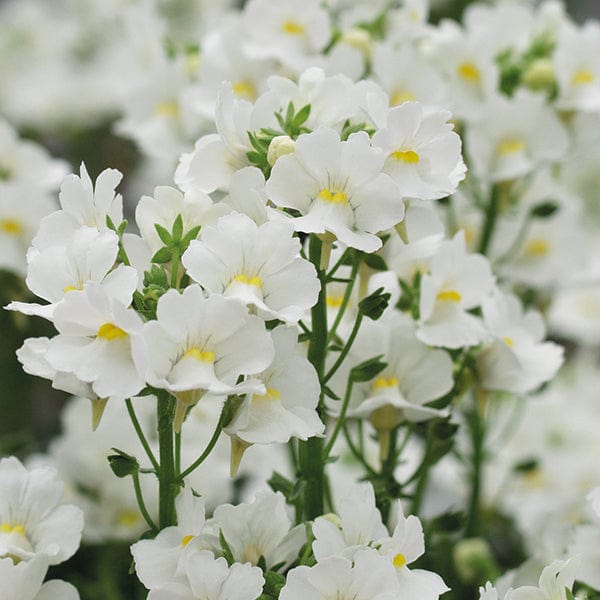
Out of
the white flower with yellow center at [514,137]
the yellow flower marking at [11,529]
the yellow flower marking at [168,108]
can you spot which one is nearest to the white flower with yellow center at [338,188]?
the yellow flower marking at [11,529]

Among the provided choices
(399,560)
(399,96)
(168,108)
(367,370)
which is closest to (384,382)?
(367,370)

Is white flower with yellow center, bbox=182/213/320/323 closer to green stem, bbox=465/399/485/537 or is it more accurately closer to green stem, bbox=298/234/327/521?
green stem, bbox=298/234/327/521

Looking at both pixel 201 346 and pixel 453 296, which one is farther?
pixel 453 296

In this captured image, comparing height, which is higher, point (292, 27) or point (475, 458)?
point (292, 27)

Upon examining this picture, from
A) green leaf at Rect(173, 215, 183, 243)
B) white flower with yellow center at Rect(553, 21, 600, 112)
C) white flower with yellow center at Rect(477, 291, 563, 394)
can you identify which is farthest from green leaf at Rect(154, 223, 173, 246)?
white flower with yellow center at Rect(553, 21, 600, 112)

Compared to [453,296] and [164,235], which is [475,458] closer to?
[453,296]

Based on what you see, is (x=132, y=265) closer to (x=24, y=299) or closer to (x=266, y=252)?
(x=266, y=252)
